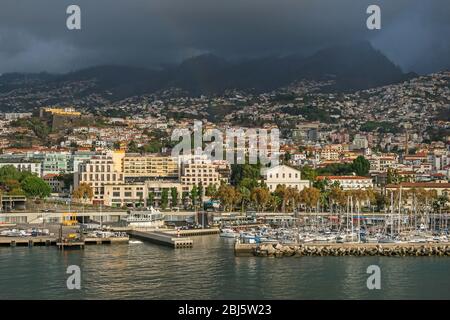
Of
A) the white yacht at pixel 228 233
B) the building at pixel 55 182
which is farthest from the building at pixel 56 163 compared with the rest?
the white yacht at pixel 228 233

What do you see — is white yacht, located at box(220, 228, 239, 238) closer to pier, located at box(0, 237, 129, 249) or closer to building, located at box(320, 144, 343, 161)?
pier, located at box(0, 237, 129, 249)

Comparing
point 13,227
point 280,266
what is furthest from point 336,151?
point 280,266

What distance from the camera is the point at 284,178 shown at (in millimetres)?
70000

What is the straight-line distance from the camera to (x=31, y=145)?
333ft

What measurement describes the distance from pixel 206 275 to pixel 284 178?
41158mm

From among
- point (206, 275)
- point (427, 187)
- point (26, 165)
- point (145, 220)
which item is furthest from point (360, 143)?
point (206, 275)

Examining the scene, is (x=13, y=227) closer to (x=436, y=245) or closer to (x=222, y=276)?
(x=222, y=276)

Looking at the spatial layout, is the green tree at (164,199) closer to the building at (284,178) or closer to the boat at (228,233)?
the building at (284,178)

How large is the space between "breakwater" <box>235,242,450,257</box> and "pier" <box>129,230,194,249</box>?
3764mm

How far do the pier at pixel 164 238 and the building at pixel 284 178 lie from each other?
2572cm

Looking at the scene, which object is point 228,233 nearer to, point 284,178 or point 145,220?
point 145,220

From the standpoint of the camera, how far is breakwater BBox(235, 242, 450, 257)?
35.5m
